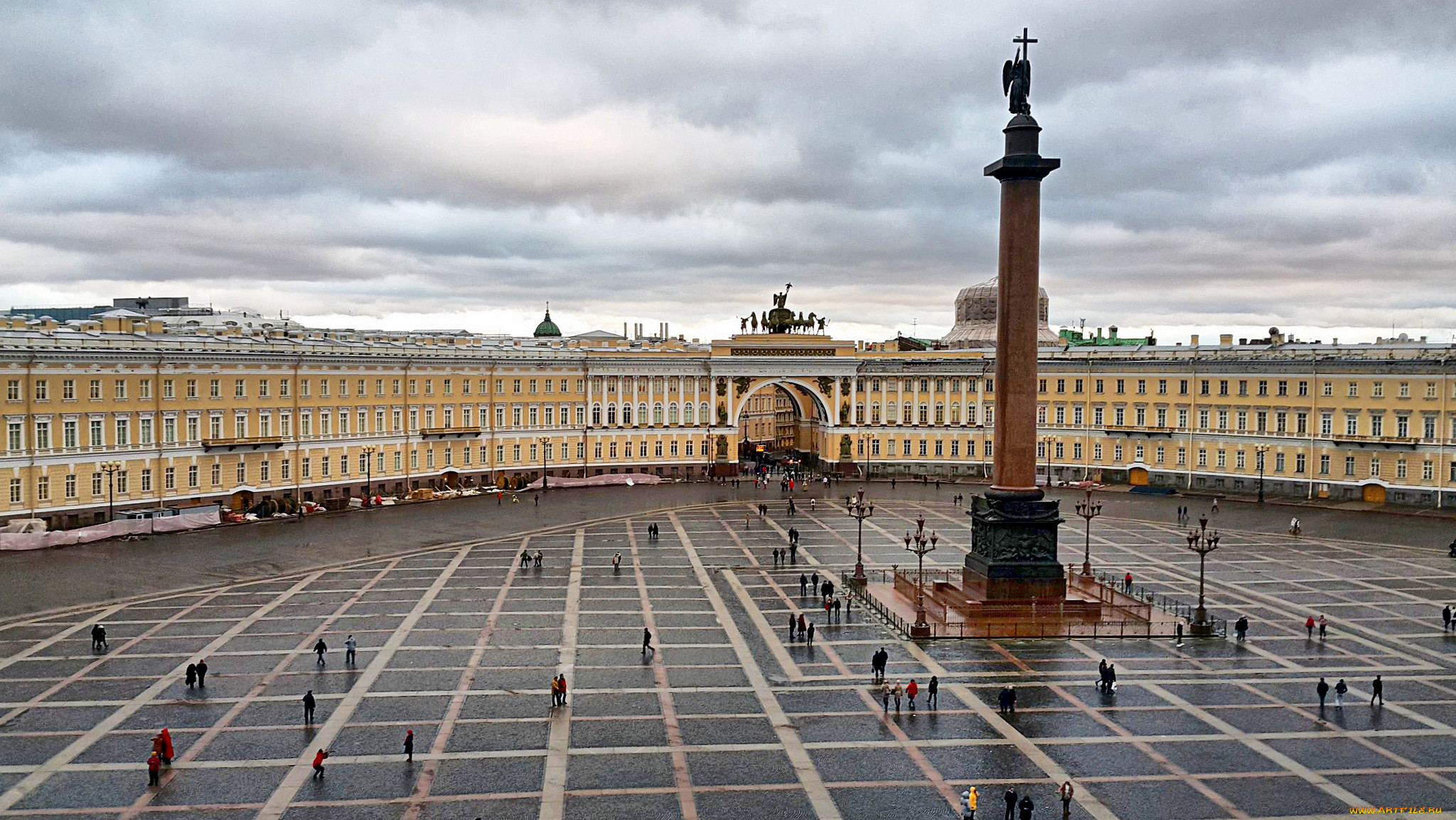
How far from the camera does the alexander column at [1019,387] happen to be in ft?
139

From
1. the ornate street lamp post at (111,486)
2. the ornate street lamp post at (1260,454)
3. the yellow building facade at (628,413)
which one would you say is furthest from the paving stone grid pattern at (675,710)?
the ornate street lamp post at (1260,454)

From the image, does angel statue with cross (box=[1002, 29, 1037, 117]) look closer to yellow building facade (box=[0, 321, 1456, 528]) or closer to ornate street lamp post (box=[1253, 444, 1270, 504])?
yellow building facade (box=[0, 321, 1456, 528])

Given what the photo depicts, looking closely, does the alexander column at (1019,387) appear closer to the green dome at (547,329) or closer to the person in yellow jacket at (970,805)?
the person in yellow jacket at (970,805)

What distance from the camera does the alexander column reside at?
4241 cm

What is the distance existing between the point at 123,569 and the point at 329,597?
12626mm

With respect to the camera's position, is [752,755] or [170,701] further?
[170,701]

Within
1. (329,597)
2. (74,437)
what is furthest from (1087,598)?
(74,437)

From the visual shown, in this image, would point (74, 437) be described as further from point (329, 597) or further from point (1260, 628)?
point (1260, 628)

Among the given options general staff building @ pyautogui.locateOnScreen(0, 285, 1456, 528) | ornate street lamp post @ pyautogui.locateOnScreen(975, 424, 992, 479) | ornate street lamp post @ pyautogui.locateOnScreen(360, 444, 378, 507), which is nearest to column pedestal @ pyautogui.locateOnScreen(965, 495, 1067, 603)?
general staff building @ pyautogui.locateOnScreen(0, 285, 1456, 528)

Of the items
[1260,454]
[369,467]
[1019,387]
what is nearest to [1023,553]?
[1019,387]

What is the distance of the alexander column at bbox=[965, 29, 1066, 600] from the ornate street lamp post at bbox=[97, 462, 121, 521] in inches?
1939

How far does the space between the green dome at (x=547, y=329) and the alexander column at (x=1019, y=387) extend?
89.0 metres

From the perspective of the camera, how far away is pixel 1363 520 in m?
67.8

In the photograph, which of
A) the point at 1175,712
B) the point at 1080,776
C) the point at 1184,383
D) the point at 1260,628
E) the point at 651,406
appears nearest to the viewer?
the point at 1080,776
